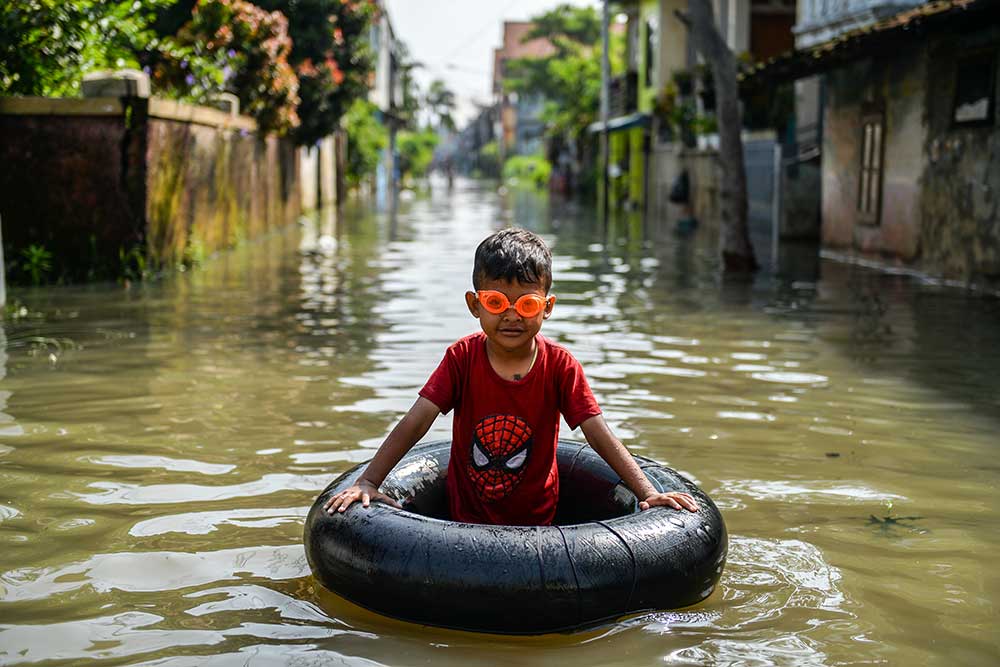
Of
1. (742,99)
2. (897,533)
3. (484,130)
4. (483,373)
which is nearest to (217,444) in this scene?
(483,373)

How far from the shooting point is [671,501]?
4176mm

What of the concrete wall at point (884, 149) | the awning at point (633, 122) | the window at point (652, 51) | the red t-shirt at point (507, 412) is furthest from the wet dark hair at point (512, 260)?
the awning at point (633, 122)

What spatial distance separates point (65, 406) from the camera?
7090 mm

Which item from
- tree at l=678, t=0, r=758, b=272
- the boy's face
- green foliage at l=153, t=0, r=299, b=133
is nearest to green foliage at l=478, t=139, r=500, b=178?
green foliage at l=153, t=0, r=299, b=133

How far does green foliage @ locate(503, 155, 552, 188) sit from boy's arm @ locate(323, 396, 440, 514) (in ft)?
214

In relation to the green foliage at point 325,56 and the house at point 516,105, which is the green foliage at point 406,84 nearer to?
the house at point 516,105

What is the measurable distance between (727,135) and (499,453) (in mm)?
11447

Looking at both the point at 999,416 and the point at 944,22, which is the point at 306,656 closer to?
the point at 999,416

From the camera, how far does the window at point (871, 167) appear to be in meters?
16.0

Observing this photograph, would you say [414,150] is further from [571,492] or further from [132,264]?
[571,492]

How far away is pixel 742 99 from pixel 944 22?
10.8 m

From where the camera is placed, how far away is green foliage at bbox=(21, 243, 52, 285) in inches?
496

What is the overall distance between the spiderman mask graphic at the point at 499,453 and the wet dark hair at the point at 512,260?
1.60 feet

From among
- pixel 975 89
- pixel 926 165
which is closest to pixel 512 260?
pixel 975 89
